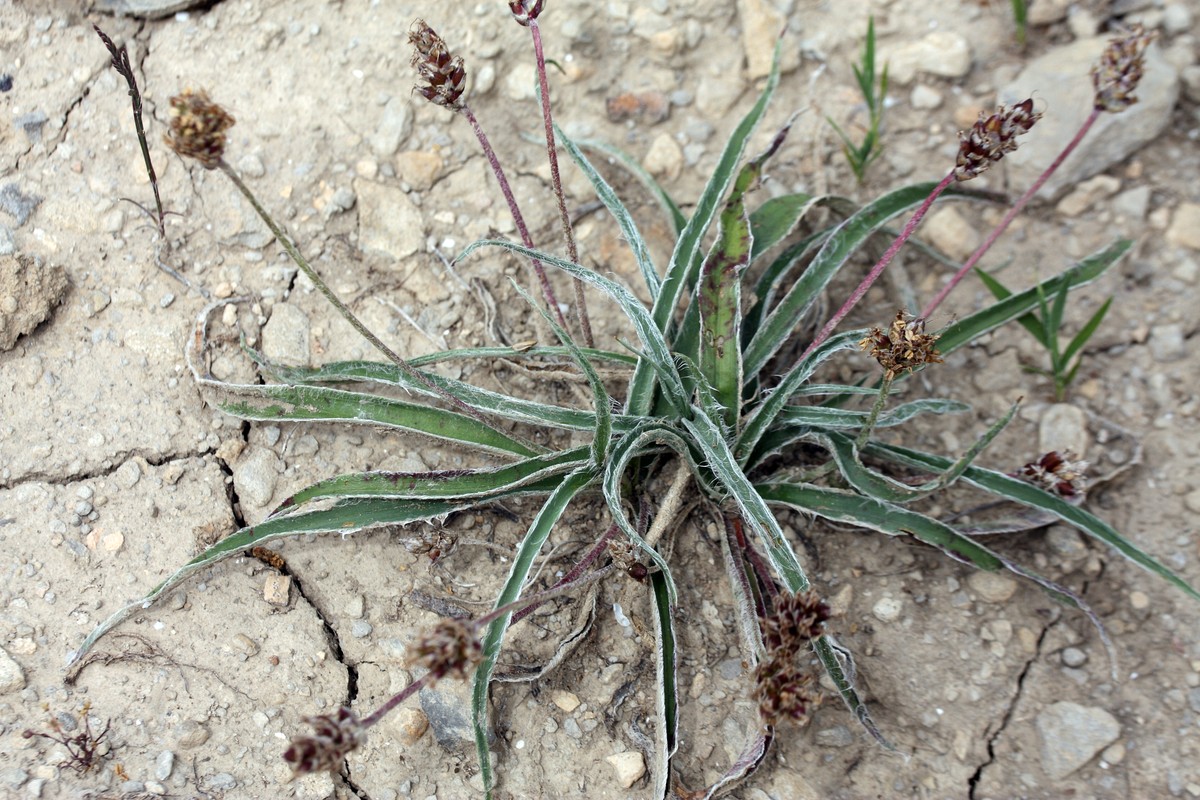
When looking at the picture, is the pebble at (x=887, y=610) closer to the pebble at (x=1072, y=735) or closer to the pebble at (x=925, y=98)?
the pebble at (x=1072, y=735)

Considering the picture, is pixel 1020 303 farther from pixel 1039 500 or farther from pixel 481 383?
pixel 481 383

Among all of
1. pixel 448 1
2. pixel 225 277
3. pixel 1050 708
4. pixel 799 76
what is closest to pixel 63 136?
pixel 225 277

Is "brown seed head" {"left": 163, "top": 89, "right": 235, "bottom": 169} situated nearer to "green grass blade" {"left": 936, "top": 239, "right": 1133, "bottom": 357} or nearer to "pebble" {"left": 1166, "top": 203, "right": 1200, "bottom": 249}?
"green grass blade" {"left": 936, "top": 239, "right": 1133, "bottom": 357}

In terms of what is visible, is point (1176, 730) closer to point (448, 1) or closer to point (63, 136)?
point (448, 1)

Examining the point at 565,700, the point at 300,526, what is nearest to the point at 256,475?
the point at 300,526

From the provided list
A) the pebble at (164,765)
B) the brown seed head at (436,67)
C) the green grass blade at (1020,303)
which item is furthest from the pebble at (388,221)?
the green grass blade at (1020,303)

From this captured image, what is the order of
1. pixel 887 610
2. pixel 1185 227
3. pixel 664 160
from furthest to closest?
pixel 664 160, pixel 1185 227, pixel 887 610

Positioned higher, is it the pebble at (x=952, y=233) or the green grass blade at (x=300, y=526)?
the green grass blade at (x=300, y=526)
